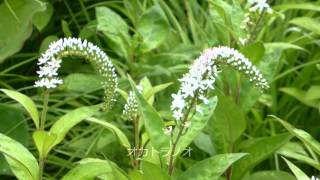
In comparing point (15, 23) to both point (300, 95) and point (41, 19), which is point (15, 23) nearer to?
point (41, 19)

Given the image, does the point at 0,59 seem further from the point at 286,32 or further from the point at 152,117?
the point at 286,32

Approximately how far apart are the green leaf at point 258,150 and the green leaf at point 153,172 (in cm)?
33

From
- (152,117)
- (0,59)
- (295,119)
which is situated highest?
(0,59)

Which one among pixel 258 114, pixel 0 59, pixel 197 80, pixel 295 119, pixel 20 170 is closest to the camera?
pixel 197 80

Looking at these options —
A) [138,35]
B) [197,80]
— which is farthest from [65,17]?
[197,80]

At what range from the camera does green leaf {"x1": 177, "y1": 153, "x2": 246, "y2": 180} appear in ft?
3.11

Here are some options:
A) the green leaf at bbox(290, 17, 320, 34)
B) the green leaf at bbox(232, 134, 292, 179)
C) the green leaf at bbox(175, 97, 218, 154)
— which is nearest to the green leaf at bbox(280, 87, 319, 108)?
the green leaf at bbox(290, 17, 320, 34)

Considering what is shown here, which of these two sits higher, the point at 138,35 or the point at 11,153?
the point at 138,35

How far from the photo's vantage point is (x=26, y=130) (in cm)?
146

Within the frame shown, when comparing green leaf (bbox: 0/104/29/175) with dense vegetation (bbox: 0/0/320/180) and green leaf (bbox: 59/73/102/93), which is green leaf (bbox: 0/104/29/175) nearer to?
dense vegetation (bbox: 0/0/320/180)

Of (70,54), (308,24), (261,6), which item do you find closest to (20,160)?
(70,54)

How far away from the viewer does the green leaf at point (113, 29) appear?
62.4 inches

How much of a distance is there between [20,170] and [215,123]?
0.40 m

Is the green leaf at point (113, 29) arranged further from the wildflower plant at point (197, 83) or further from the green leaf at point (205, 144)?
the wildflower plant at point (197, 83)
